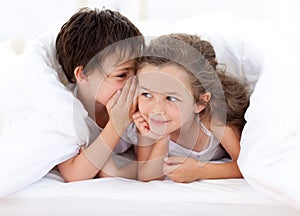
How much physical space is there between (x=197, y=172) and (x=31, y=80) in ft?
1.38

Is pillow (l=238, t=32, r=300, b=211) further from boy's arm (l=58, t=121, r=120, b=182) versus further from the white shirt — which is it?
boy's arm (l=58, t=121, r=120, b=182)

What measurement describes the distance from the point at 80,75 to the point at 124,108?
0.16 metres

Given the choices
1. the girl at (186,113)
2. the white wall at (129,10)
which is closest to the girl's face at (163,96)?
the girl at (186,113)

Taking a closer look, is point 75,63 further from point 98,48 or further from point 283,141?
point 283,141

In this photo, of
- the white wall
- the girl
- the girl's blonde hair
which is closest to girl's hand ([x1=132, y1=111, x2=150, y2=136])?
the girl

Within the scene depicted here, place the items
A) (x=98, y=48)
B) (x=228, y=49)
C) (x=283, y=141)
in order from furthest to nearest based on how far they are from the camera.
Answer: (x=228, y=49)
(x=98, y=48)
(x=283, y=141)

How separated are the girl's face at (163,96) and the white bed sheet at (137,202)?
141 mm

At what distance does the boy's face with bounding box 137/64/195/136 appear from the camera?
1.12m

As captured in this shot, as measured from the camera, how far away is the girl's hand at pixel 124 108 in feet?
3.84

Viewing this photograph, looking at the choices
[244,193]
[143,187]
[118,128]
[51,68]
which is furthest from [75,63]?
[244,193]

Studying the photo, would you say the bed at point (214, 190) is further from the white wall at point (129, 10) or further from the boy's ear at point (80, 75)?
the white wall at point (129, 10)

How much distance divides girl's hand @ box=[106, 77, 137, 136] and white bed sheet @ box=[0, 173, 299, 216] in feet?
0.48

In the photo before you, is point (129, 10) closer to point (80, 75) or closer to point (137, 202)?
point (80, 75)

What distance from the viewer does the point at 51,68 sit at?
4.22 feet
